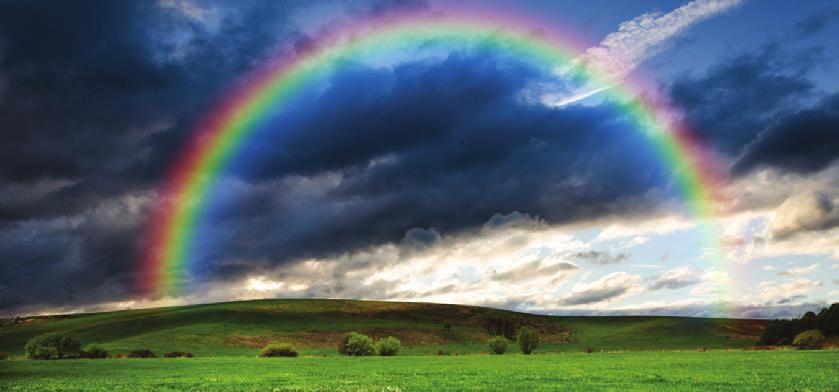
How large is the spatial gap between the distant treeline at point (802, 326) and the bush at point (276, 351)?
9458 cm

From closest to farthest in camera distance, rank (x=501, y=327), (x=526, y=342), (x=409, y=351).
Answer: (x=526, y=342)
(x=409, y=351)
(x=501, y=327)

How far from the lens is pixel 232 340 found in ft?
444

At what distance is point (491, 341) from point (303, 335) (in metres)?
61.4

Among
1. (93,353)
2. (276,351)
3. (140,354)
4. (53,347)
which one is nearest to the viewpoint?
(53,347)

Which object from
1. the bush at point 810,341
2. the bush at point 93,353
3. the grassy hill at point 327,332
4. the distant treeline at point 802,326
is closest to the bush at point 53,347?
the bush at point 93,353

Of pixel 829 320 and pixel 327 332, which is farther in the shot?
pixel 327 332

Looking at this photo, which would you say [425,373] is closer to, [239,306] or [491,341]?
[491,341]

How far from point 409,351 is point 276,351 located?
31.7 metres

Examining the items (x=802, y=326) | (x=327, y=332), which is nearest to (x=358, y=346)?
(x=327, y=332)

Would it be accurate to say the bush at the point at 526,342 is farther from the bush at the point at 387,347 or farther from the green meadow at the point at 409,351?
the bush at the point at 387,347

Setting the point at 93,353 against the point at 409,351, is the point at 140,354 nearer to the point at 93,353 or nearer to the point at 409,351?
the point at 93,353

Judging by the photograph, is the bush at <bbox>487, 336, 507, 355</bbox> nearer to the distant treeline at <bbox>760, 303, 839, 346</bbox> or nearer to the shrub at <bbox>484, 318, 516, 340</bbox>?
the distant treeline at <bbox>760, 303, 839, 346</bbox>

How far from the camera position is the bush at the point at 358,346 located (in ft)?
326

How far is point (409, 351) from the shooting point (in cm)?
12300
